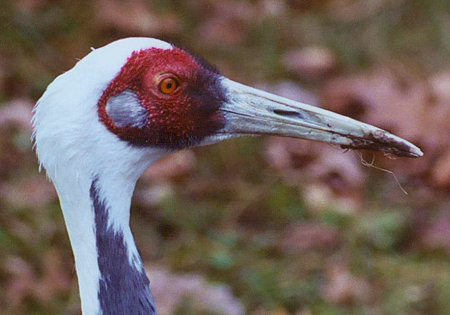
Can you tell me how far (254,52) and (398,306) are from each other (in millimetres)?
2637

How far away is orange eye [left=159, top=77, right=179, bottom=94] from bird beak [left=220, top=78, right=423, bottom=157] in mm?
180

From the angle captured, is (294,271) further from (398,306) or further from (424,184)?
(424,184)

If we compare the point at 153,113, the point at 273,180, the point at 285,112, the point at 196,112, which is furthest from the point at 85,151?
the point at 273,180

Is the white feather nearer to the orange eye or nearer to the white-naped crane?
the white-naped crane

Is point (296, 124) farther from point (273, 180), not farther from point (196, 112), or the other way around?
point (273, 180)

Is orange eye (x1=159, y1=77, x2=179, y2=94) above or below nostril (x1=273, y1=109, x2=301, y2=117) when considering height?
above

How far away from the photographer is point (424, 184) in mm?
5859

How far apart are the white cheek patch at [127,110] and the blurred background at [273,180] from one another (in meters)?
1.82

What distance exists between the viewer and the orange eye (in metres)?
3.06

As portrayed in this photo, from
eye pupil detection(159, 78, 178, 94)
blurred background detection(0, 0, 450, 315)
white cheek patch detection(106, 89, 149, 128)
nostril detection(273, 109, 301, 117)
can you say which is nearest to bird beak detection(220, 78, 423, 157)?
nostril detection(273, 109, 301, 117)

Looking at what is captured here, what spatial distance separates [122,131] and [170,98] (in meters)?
0.19

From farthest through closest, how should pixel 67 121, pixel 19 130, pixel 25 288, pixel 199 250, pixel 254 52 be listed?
1. pixel 254 52
2. pixel 19 130
3. pixel 199 250
4. pixel 25 288
5. pixel 67 121

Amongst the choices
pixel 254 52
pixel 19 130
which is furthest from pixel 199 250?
pixel 254 52

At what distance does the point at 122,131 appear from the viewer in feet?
9.86
